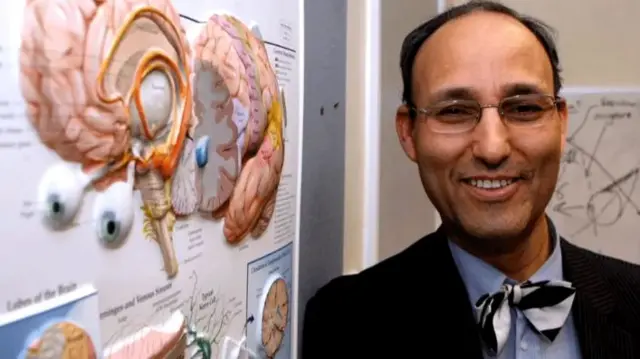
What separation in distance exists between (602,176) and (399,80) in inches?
35.6

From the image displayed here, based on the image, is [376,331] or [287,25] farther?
[376,331]

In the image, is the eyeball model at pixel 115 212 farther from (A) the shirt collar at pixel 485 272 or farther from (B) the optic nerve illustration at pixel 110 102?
(A) the shirt collar at pixel 485 272

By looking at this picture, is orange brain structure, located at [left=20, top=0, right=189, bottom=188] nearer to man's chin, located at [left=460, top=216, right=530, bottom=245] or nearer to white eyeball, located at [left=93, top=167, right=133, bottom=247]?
white eyeball, located at [left=93, top=167, right=133, bottom=247]

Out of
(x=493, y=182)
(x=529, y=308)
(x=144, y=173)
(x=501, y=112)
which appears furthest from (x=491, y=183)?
(x=144, y=173)

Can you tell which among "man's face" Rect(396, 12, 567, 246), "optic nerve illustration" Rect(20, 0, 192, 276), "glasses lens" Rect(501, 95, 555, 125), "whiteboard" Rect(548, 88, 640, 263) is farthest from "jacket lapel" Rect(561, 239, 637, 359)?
"whiteboard" Rect(548, 88, 640, 263)

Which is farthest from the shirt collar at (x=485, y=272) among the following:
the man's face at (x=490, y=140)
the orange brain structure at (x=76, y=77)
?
the orange brain structure at (x=76, y=77)

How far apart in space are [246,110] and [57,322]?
0.40 metres

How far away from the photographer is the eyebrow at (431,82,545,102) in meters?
0.99

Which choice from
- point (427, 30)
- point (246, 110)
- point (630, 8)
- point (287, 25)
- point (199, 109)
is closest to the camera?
point (199, 109)

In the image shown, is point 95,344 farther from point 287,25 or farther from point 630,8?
point 630,8

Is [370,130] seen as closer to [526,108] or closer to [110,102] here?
[526,108]

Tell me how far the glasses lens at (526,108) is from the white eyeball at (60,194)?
666 mm

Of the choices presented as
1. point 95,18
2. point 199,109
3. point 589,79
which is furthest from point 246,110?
point 589,79

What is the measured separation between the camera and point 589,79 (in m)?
2.16
